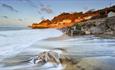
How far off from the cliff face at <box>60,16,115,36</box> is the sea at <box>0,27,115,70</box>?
1.8 inches

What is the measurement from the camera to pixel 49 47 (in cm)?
215

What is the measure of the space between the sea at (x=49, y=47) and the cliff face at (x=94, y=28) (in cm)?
5

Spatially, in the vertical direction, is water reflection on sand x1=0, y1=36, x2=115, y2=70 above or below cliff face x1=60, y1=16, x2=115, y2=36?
below

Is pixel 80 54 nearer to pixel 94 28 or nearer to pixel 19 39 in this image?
pixel 94 28

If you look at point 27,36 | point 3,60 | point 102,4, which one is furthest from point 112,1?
point 3,60

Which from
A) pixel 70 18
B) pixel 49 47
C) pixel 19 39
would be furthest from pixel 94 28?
pixel 19 39

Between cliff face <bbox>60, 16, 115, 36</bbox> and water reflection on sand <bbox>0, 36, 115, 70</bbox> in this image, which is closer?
water reflection on sand <bbox>0, 36, 115, 70</bbox>

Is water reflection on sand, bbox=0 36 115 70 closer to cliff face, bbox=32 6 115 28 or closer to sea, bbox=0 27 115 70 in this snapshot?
→ sea, bbox=0 27 115 70

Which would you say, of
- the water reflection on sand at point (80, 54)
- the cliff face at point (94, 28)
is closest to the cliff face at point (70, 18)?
the cliff face at point (94, 28)

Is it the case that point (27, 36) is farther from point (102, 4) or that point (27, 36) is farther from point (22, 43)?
point (102, 4)

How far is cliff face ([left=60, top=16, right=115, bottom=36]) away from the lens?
2.18 m

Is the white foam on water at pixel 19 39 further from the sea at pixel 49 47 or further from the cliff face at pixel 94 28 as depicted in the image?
the cliff face at pixel 94 28

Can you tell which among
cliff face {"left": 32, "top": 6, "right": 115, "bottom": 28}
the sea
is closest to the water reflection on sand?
the sea

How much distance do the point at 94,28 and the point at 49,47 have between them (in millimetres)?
458
